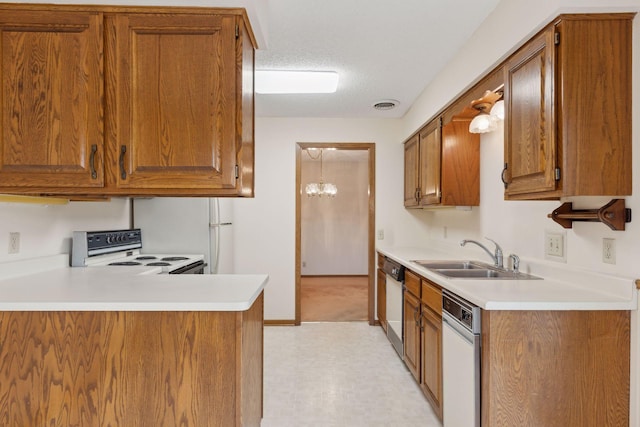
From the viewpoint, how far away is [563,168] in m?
1.50

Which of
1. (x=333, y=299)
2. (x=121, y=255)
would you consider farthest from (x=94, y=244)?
(x=333, y=299)

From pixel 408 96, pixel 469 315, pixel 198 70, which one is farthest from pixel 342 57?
pixel 469 315

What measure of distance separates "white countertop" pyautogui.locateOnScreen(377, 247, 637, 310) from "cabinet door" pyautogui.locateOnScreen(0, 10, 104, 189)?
5.80ft

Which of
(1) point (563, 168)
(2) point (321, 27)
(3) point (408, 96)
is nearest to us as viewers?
(1) point (563, 168)

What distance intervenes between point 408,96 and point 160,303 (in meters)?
2.87

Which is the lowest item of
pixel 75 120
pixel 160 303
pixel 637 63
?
pixel 160 303

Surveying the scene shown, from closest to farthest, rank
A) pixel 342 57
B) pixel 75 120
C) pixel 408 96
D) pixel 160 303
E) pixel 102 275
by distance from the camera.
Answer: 1. pixel 160 303
2. pixel 75 120
3. pixel 102 275
4. pixel 342 57
5. pixel 408 96

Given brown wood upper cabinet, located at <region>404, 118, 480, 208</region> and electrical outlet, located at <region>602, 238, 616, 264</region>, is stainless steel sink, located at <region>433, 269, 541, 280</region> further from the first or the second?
brown wood upper cabinet, located at <region>404, 118, 480, 208</region>

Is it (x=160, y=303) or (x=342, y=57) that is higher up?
(x=342, y=57)

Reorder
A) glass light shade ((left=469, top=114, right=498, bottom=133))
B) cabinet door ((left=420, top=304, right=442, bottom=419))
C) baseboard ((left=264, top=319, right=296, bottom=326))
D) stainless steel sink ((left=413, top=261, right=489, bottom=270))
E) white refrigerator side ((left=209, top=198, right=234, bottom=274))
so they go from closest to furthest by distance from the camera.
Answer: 1. cabinet door ((left=420, top=304, right=442, bottom=419))
2. glass light shade ((left=469, top=114, right=498, bottom=133))
3. stainless steel sink ((left=413, top=261, right=489, bottom=270))
4. white refrigerator side ((left=209, top=198, right=234, bottom=274))
5. baseboard ((left=264, top=319, right=296, bottom=326))

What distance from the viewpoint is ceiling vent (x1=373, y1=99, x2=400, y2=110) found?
3592 mm

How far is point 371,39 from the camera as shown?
238 centimetres

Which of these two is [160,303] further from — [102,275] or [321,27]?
[321,27]

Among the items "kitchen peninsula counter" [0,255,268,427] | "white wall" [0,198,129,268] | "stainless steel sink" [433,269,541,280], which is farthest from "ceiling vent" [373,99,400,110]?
"kitchen peninsula counter" [0,255,268,427]
